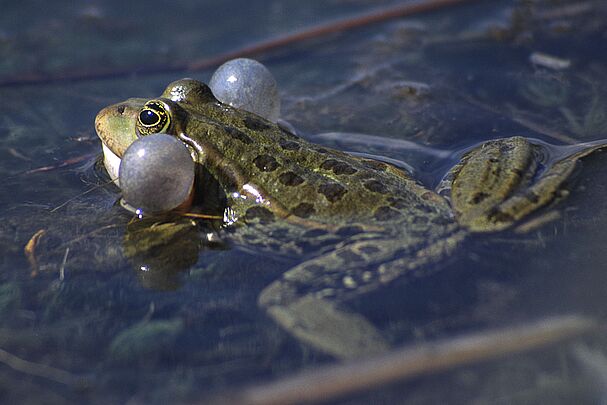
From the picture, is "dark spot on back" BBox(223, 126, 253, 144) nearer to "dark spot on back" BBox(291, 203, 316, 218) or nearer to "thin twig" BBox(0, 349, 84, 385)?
"dark spot on back" BBox(291, 203, 316, 218)

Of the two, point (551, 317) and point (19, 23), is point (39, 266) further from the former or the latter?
point (19, 23)

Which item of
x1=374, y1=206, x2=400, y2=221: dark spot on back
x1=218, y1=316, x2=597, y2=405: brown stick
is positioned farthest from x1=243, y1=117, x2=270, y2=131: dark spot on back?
x1=218, y1=316, x2=597, y2=405: brown stick

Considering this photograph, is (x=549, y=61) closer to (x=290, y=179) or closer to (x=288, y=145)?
(x=288, y=145)

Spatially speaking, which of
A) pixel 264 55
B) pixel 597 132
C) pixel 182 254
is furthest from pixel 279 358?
pixel 264 55

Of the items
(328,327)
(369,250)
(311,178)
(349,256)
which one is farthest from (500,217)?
(328,327)

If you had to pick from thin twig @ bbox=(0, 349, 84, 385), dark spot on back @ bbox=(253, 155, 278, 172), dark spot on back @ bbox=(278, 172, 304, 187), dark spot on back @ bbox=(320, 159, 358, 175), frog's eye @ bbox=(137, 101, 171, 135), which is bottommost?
thin twig @ bbox=(0, 349, 84, 385)
